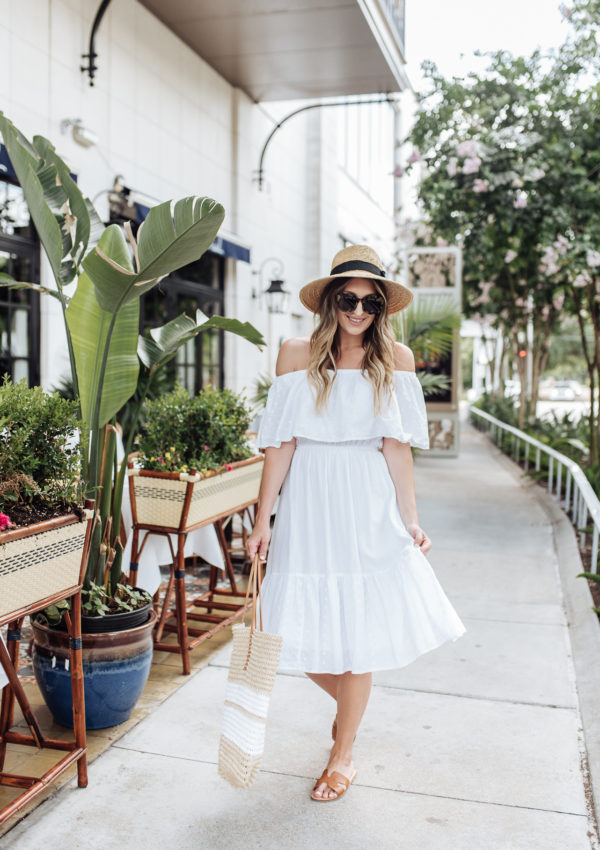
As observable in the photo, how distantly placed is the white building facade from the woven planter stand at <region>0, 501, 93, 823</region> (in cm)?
339

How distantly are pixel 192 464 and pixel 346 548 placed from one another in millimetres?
1646

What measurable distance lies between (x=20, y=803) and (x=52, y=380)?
14.6 ft

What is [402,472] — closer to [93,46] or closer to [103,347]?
[103,347]

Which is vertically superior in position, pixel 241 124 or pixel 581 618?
pixel 241 124

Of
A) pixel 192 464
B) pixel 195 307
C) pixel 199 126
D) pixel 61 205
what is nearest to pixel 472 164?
pixel 199 126

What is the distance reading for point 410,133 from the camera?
11.3 meters

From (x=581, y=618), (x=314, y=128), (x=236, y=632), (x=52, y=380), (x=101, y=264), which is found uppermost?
(x=314, y=128)

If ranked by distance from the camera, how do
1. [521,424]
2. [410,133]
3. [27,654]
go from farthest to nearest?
[521,424], [410,133], [27,654]

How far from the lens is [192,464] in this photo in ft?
14.0

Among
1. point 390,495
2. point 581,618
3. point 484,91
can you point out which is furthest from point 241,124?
point 390,495

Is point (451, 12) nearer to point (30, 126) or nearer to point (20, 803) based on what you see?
point (30, 126)

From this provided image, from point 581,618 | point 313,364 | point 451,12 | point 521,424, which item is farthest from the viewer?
point 521,424

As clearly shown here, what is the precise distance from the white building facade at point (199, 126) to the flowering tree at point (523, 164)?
1.01 metres

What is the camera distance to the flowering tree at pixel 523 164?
30.2ft
